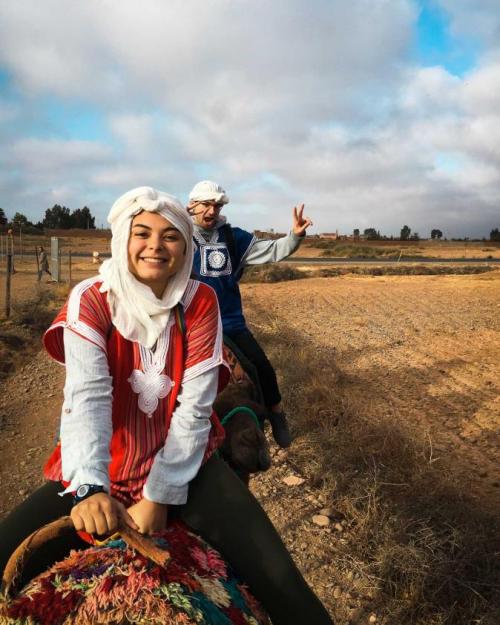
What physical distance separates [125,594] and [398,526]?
279cm

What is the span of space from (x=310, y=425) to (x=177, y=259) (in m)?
4.18

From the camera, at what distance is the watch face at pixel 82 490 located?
65.8 inches

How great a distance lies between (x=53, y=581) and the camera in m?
1.53

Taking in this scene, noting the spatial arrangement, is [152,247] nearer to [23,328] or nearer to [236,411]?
[236,411]

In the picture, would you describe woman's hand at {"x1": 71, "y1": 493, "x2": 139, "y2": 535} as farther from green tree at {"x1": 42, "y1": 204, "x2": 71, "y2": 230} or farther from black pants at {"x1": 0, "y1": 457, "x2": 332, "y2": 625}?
green tree at {"x1": 42, "y1": 204, "x2": 71, "y2": 230}

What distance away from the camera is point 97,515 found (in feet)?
5.24

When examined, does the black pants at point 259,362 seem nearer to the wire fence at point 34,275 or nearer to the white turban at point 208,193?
the white turban at point 208,193

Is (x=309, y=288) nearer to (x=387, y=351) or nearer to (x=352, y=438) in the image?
(x=387, y=351)

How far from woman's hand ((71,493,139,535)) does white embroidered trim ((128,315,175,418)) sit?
438mm

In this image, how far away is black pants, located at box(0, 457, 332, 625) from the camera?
185cm

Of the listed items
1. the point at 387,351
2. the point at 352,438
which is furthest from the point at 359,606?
the point at 387,351

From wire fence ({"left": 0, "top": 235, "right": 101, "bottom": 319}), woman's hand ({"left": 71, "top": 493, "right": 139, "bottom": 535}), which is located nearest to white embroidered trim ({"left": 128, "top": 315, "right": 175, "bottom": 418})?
woman's hand ({"left": 71, "top": 493, "right": 139, "bottom": 535})

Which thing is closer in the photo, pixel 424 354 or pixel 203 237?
pixel 203 237

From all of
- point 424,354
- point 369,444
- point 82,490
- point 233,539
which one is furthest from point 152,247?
point 424,354
